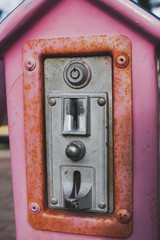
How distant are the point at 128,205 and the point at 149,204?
0.06 metres

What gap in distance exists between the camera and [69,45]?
37.8 inches

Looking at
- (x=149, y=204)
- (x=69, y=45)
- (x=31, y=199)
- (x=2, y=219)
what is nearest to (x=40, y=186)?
(x=31, y=199)

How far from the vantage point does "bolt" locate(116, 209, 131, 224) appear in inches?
38.0

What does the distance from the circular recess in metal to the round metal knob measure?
0.17 m

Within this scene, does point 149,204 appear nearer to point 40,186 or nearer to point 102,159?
point 102,159

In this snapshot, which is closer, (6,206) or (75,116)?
(75,116)

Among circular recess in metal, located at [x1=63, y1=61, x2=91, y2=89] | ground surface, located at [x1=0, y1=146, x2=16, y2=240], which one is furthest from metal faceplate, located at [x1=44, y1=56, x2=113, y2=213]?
ground surface, located at [x1=0, y1=146, x2=16, y2=240]

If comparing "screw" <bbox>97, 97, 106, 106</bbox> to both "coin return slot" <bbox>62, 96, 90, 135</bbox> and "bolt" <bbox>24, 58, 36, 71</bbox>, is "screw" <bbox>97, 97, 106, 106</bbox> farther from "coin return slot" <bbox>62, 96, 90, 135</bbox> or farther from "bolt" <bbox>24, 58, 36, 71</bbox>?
"bolt" <bbox>24, 58, 36, 71</bbox>

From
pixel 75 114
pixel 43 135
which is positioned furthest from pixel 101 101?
pixel 43 135

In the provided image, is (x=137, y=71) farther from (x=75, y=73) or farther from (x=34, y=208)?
(x=34, y=208)

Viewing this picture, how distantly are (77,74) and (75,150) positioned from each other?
0.23 meters

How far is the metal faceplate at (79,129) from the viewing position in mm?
959

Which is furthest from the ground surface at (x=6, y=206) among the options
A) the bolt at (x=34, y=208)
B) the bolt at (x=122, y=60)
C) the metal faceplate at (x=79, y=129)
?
the bolt at (x=122, y=60)

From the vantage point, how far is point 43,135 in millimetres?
1010
